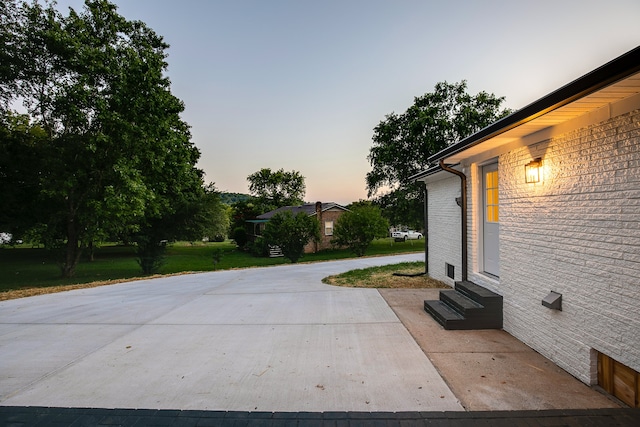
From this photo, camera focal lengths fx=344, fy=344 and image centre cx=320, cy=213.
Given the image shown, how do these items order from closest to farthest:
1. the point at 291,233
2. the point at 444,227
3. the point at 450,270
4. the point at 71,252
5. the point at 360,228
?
the point at 450,270 → the point at 444,227 → the point at 71,252 → the point at 291,233 → the point at 360,228

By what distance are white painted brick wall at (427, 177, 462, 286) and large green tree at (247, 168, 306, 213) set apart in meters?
45.0

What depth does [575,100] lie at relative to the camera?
2615 millimetres

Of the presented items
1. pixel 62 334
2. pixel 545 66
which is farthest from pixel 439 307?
pixel 545 66

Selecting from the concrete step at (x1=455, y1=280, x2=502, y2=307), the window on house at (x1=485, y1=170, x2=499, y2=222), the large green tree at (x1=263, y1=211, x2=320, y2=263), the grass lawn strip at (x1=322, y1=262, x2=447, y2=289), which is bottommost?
the grass lawn strip at (x1=322, y1=262, x2=447, y2=289)

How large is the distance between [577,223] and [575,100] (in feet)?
3.95

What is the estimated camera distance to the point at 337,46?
12.3m

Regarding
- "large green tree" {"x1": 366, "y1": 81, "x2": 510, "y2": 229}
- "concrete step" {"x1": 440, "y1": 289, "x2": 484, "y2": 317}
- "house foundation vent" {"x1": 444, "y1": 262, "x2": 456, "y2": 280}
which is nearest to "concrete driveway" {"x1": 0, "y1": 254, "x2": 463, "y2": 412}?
"concrete step" {"x1": 440, "y1": 289, "x2": 484, "y2": 317}

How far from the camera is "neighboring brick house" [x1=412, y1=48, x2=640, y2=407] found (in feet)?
8.53

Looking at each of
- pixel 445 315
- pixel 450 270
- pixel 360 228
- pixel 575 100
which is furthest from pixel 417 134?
pixel 575 100

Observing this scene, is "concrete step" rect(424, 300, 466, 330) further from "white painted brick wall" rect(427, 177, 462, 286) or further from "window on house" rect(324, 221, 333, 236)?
"window on house" rect(324, 221, 333, 236)

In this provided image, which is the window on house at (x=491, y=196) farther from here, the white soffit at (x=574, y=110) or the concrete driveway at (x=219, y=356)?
the concrete driveway at (x=219, y=356)

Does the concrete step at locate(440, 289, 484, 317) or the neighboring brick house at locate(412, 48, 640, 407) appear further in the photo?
the concrete step at locate(440, 289, 484, 317)

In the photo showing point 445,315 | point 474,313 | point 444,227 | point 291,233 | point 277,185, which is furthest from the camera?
point 277,185

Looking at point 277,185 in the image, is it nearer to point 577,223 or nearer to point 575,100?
point 577,223
